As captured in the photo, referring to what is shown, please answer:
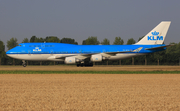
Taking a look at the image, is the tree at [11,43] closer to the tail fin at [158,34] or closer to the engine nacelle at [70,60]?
the engine nacelle at [70,60]

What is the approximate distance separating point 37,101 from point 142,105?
4.11 meters

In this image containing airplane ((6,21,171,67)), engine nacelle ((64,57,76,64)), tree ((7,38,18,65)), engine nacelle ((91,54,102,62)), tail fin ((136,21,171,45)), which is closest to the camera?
engine nacelle ((64,57,76,64))

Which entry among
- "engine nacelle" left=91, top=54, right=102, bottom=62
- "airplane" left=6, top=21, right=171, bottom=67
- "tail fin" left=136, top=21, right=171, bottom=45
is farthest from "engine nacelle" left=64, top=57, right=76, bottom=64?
"tail fin" left=136, top=21, right=171, bottom=45

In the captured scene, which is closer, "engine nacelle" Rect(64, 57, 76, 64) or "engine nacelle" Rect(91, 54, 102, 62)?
"engine nacelle" Rect(64, 57, 76, 64)

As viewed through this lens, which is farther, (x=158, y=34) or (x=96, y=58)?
(x=158, y=34)

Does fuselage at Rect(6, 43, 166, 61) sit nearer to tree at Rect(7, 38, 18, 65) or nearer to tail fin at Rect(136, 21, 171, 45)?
tail fin at Rect(136, 21, 171, 45)

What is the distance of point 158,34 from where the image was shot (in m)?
41.9

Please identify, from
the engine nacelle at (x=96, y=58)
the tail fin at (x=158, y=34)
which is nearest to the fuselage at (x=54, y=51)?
A: the engine nacelle at (x=96, y=58)

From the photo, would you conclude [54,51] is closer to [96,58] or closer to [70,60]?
[70,60]

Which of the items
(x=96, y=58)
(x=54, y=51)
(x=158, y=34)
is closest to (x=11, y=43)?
(x=54, y=51)

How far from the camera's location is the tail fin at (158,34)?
137 feet

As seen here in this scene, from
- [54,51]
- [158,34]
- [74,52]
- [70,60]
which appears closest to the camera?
[70,60]

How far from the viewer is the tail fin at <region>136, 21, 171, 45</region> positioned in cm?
4175

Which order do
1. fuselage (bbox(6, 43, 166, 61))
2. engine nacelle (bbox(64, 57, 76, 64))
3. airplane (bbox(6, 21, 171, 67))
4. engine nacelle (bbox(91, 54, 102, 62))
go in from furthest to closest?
fuselage (bbox(6, 43, 166, 61))
airplane (bbox(6, 21, 171, 67))
engine nacelle (bbox(91, 54, 102, 62))
engine nacelle (bbox(64, 57, 76, 64))
